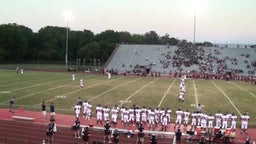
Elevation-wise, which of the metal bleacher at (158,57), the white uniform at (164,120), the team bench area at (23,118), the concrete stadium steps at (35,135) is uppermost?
the metal bleacher at (158,57)

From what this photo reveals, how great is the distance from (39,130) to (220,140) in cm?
940

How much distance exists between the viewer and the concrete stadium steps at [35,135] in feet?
57.3

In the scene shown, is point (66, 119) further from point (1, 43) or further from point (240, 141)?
point (1, 43)

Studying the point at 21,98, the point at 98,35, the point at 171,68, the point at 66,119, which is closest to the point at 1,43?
the point at 98,35

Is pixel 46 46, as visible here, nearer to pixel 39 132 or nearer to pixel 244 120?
pixel 39 132

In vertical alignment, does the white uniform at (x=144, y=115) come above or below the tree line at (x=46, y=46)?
below

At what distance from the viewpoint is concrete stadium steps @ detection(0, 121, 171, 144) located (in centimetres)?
1747

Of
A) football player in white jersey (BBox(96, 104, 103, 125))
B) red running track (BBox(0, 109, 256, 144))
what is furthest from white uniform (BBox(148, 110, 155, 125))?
football player in white jersey (BBox(96, 104, 103, 125))

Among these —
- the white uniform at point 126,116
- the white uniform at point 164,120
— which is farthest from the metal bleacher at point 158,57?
the white uniform at point 164,120

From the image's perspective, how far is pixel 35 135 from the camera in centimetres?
1844

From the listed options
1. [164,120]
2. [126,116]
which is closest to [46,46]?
[126,116]

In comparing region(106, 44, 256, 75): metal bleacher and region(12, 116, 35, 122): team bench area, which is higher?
region(106, 44, 256, 75): metal bleacher

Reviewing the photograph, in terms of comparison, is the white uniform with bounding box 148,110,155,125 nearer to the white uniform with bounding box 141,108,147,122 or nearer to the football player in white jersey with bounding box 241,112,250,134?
the white uniform with bounding box 141,108,147,122

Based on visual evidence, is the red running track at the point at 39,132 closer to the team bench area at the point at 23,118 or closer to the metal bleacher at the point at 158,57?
the team bench area at the point at 23,118
